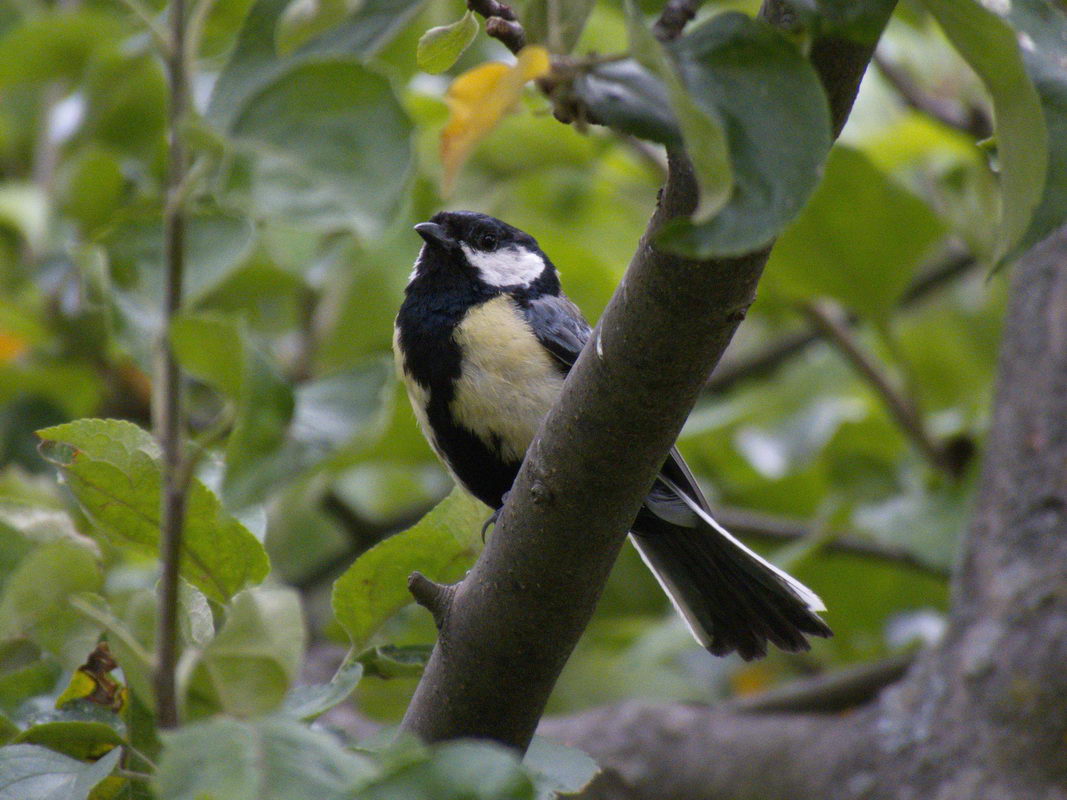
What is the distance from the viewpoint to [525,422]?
7.78 ft

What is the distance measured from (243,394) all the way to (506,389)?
1.61 meters

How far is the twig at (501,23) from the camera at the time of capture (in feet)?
3.49

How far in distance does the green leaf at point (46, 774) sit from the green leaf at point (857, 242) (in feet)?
6.63

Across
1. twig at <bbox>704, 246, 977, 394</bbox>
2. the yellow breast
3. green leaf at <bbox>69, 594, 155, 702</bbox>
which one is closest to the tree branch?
green leaf at <bbox>69, 594, 155, 702</bbox>

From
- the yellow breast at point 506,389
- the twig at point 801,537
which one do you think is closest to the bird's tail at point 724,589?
the yellow breast at point 506,389

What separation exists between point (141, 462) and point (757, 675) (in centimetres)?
272

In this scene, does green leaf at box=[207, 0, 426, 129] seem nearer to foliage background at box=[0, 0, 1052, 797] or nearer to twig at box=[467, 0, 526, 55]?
twig at box=[467, 0, 526, 55]

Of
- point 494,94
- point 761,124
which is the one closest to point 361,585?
point 494,94

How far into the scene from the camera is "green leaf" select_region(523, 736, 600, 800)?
121 centimetres

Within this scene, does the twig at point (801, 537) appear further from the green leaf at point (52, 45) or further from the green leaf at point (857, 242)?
the green leaf at point (52, 45)

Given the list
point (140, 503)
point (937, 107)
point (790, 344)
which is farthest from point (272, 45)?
point (790, 344)

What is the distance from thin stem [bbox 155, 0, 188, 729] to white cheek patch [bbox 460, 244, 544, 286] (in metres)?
1.85

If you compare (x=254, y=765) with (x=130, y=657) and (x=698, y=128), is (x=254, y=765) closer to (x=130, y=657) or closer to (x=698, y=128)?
(x=130, y=657)

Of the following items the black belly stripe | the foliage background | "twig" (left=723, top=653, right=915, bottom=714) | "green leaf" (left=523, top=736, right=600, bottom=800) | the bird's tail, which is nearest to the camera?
"green leaf" (left=523, top=736, right=600, bottom=800)
